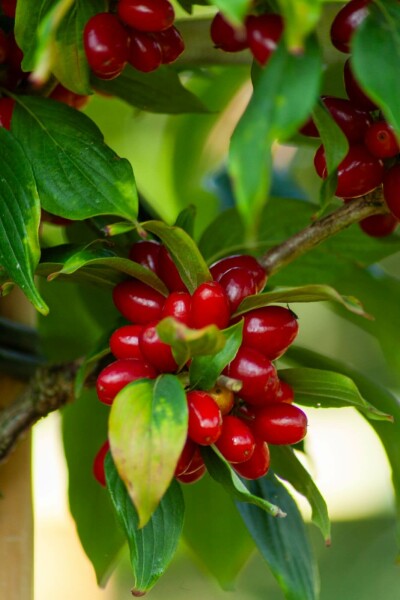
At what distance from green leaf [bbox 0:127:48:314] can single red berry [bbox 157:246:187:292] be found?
0.08 m

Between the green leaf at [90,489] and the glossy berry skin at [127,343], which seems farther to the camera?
the green leaf at [90,489]

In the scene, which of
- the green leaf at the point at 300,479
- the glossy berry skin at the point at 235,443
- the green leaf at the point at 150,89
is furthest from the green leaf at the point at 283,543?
the green leaf at the point at 150,89

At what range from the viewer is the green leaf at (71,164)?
467mm

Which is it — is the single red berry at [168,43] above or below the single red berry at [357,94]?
below

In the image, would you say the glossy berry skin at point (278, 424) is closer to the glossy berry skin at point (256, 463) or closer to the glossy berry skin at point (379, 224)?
the glossy berry skin at point (256, 463)

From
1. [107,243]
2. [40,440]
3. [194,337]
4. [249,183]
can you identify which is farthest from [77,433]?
[40,440]

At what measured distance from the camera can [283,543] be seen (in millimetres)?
581

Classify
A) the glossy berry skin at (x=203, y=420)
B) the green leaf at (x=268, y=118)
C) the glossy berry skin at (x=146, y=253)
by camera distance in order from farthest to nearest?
1. the glossy berry skin at (x=146, y=253)
2. the glossy berry skin at (x=203, y=420)
3. the green leaf at (x=268, y=118)

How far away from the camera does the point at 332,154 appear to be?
1.37 feet

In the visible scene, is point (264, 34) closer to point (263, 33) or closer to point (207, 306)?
point (263, 33)

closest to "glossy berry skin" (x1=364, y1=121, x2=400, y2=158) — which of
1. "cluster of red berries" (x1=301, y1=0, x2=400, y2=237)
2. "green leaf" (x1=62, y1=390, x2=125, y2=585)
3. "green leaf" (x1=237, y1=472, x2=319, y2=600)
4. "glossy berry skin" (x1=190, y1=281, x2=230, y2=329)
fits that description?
"cluster of red berries" (x1=301, y1=0, x2=400, y2=237)

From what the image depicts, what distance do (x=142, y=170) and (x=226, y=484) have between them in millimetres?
680

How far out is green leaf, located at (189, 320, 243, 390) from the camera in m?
0.43

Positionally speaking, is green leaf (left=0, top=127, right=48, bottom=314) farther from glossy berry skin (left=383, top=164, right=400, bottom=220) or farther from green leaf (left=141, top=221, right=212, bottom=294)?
glossy berry skin (left=383, top=164, right=400, bottom=220)
